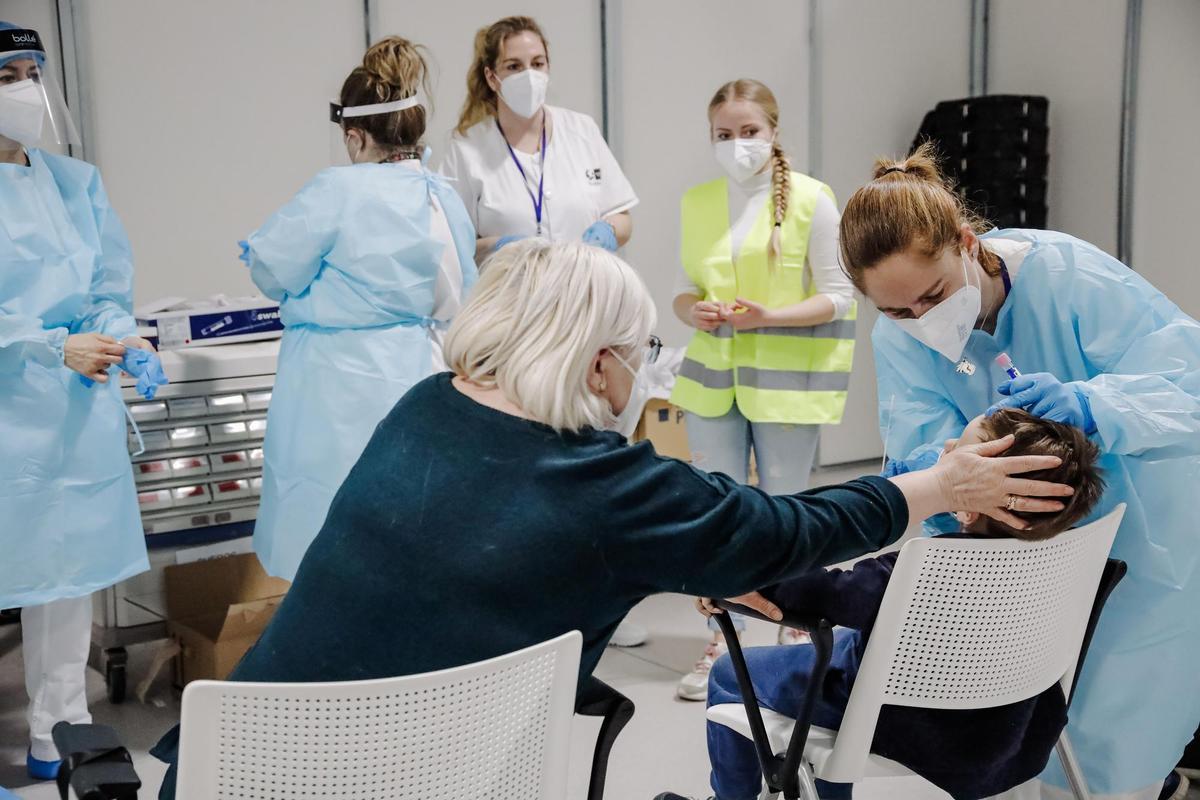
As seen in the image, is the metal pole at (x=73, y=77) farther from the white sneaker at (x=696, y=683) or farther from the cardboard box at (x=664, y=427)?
the white sneaker at (x=696, y=683)

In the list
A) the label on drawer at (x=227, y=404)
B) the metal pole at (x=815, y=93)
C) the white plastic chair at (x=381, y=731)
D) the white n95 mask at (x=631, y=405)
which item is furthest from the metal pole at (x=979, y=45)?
the white plastic chair at (x=381, y=731)

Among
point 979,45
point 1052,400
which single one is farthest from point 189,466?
point 979,45

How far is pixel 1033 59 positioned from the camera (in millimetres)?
5570

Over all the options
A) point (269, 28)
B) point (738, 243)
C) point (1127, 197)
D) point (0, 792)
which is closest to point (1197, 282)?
point (1127, 197)

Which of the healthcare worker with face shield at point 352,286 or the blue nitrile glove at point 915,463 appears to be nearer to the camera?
the blue nitrile glove at point 915,463

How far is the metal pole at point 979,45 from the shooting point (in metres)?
5.73

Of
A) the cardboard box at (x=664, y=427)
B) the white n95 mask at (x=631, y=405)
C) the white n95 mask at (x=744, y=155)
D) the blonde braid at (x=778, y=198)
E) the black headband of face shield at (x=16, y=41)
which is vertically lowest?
the cardboard box at (x=664, y=427)

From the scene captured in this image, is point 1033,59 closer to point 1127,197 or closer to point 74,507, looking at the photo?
point 1127,197

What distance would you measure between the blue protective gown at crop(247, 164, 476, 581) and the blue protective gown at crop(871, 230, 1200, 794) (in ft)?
4.56

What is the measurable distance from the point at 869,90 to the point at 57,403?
3.95 m

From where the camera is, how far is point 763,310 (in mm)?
3141

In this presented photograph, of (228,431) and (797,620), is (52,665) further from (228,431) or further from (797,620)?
(797,620)

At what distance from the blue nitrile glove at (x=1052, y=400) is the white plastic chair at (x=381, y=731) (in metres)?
0.84

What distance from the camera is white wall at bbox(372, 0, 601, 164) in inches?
172
